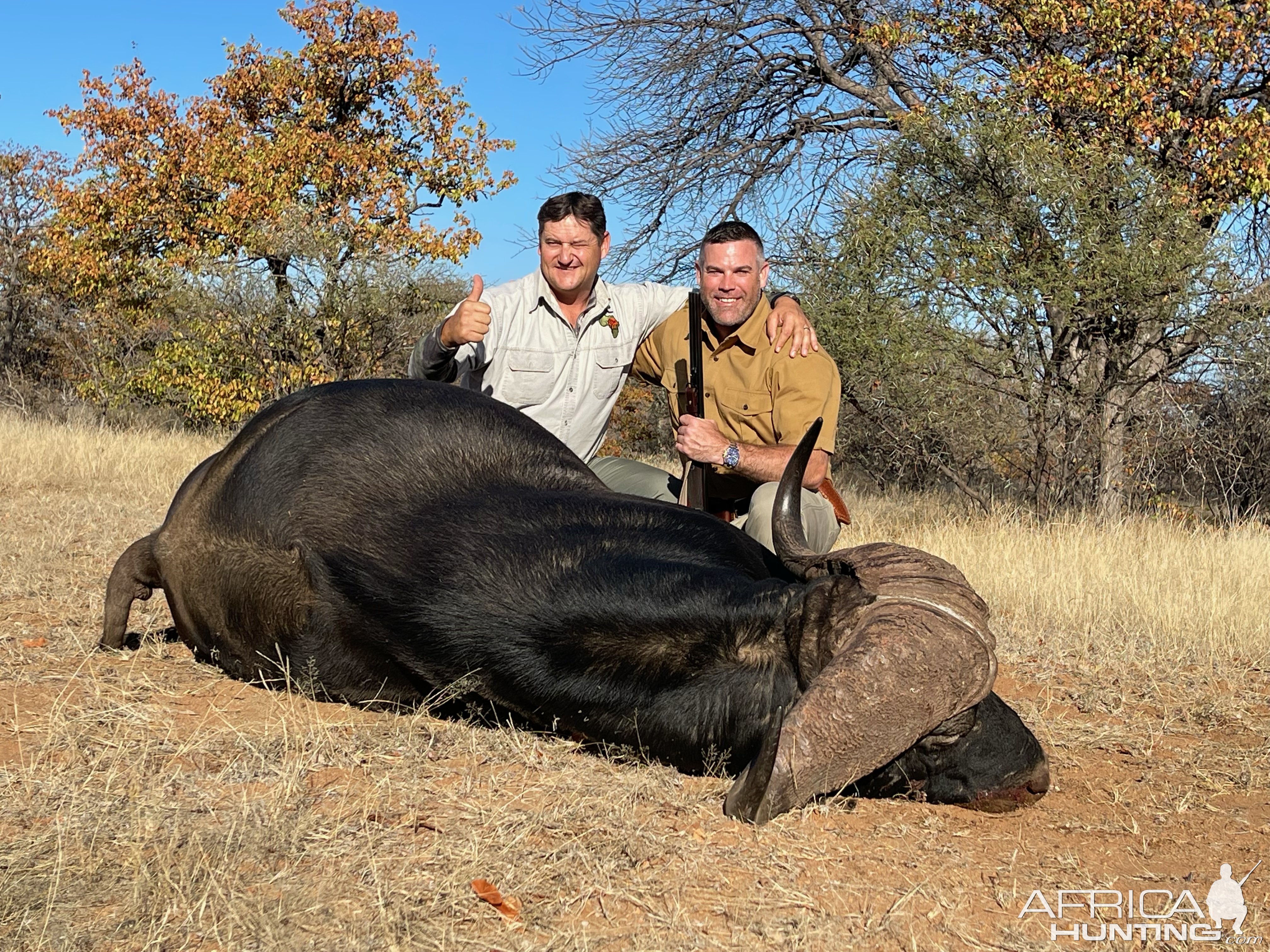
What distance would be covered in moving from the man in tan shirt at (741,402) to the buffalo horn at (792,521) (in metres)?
1.85

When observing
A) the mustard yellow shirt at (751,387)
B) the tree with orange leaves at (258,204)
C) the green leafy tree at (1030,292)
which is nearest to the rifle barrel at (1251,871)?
the mustard yellow shirt at (751,387)

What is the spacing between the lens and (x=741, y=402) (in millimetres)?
5559

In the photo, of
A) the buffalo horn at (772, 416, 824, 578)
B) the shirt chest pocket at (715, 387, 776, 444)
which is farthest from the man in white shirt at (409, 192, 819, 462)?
the buffalo horn at (772, 416, 824, 578)

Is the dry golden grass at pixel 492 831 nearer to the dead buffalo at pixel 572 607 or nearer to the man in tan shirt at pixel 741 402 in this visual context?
the dead buffalo at pixel 572 607

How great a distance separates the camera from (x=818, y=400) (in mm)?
5324

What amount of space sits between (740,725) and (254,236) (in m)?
15.8

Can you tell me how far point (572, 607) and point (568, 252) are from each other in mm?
2862

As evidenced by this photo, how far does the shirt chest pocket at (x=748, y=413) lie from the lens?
5.49 metres

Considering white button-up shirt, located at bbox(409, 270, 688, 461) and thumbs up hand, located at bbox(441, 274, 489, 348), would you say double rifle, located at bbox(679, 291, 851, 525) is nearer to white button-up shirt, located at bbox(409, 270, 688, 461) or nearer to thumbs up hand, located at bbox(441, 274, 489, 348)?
white button-up shirt, located at bbox(409, 270, 688, 461)

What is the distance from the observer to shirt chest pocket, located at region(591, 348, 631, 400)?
19.0 feet

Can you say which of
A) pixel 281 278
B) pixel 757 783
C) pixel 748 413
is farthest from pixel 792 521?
pixel 281 278

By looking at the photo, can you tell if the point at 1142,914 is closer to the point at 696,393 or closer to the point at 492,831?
the point at 492,831

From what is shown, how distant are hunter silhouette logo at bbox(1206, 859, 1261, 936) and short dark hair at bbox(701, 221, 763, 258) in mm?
3376

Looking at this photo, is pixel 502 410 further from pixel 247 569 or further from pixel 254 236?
pixel 254 236
